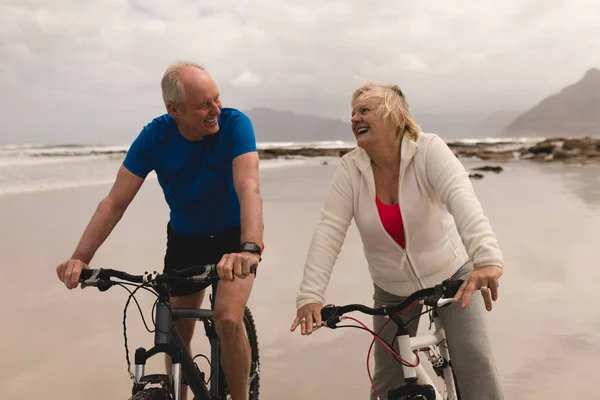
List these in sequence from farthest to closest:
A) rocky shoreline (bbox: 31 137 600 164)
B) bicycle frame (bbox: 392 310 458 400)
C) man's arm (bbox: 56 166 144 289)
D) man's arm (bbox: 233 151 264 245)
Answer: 1. rocky shoreline (bbox: 31 137 600 164)
2. man's arm (bbox: 56 166 144 289)
3. man's arm (bbox: 233 151 264 245)
4. bicycle frame (bbox: 392 310 458 400)

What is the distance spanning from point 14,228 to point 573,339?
931cm

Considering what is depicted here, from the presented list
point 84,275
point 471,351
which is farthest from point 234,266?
point 471,351

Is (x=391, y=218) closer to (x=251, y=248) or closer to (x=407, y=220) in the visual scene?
(x=407, y=220)

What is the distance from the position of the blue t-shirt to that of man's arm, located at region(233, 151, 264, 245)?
6 cm

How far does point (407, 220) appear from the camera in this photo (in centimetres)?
292

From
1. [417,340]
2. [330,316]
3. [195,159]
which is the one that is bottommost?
[417,340]

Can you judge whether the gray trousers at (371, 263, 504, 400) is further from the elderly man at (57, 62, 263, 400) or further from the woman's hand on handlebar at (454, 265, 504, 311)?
the elderly man at (57, 62, 263, 400)

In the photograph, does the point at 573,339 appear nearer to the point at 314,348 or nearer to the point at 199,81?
the point at 314,348

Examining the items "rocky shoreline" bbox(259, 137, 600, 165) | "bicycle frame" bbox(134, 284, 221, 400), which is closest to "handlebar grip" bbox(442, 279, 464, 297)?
"bicycle frame" bbox(134, 284, 221, 400)

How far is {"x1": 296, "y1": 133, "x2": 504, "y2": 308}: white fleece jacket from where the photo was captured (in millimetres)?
2828

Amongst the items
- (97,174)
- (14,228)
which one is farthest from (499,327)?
(97,174)

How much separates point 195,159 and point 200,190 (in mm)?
182

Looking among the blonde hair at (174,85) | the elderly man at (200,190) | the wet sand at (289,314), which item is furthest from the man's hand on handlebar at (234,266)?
the wet sand at (289,314)

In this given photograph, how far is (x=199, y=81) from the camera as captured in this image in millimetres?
3074
